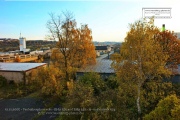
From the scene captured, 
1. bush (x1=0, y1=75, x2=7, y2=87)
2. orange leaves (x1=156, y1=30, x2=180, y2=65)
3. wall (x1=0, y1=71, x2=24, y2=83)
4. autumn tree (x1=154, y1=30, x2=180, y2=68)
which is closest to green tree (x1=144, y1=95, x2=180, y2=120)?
autumn tree (x1=154, y1=30, x2=180, y2=68)

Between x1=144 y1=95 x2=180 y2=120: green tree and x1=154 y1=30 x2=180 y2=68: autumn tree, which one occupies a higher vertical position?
x1=154 y1=30 x2=180 y2=68: autumn tree

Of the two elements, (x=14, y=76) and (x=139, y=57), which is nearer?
(x=139, y=57)

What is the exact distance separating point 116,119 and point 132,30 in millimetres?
4934

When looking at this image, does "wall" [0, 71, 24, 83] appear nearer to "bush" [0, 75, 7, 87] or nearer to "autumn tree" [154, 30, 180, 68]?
"bush" [0, 75, 7, 87]

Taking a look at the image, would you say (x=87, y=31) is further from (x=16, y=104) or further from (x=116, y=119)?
(x=116, y=119)

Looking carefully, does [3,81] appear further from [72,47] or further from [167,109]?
[167,109]

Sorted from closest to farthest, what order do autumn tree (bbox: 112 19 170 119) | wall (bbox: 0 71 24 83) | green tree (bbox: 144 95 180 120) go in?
green tree (bbox: 144 95 180 120) < autumn tree (bbox: 112 19 170 119) < wall (bbox: 0 71 24 83)

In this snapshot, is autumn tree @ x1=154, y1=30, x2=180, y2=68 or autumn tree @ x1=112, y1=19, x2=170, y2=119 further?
autumn tree @ x1=154, y1=30, x2=180, y2=68

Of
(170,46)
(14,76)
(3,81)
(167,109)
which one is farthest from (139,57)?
(3,81)

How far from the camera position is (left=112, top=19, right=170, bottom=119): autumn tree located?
29.7 ft

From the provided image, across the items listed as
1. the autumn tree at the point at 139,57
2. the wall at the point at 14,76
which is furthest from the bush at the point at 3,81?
the autumn tree at the point at 139,57

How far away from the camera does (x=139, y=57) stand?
9414mm

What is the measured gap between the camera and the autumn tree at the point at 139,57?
905 cm

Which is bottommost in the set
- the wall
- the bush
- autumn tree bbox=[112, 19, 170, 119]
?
the bush
